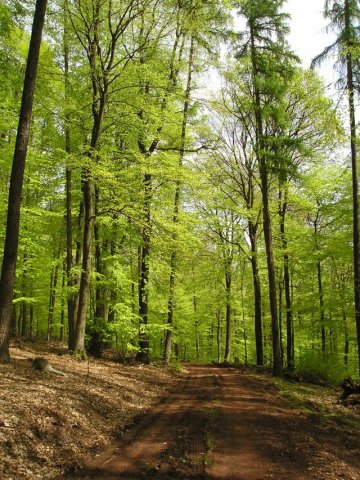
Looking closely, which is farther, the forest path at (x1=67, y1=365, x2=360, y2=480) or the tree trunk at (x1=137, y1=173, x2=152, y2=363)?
the tree trunk at (x1=137, y1=173, x2=152, y2=363)

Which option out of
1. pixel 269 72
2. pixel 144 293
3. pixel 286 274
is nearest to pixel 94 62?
pixel 269 72

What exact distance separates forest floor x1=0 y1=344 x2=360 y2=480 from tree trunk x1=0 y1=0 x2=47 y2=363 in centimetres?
104

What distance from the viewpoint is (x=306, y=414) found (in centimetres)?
858

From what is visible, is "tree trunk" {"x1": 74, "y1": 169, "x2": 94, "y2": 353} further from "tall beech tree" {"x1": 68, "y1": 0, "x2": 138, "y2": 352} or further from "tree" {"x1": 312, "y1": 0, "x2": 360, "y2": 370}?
"tree" {"x1": 312, "y1": 0, "x2": 360, "y2": 370}

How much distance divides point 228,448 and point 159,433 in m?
1.49

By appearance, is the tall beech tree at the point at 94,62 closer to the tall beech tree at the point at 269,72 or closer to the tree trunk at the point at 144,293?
the tree trunk at the point at 144,293

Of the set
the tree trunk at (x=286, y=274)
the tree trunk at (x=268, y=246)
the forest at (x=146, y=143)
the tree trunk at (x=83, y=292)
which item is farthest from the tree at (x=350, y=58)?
the tree trunk at (x=83, y=292)

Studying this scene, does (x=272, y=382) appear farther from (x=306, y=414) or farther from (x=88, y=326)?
(x=88, y=326)

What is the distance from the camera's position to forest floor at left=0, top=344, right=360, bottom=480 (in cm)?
508

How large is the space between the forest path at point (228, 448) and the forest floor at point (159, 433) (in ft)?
0.05

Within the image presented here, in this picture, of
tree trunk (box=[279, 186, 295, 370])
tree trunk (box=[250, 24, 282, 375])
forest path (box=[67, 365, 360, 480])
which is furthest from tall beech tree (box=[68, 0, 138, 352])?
tree trunk (box=[279, 186, 295, 370])

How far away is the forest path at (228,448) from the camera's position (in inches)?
199

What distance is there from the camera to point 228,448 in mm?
6074

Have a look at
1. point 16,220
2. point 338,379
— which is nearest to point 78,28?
point 16,220
